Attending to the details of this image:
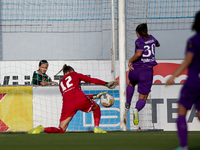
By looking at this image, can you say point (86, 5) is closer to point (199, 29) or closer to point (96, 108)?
point (96, 108)

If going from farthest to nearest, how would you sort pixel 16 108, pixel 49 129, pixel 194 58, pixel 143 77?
pixel 16 108 < pixel 143 77 < pixel 49 129 < pixel 194 58

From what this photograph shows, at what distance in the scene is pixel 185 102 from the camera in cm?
334

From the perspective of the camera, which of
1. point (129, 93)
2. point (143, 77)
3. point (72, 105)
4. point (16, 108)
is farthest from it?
point (16, 108)

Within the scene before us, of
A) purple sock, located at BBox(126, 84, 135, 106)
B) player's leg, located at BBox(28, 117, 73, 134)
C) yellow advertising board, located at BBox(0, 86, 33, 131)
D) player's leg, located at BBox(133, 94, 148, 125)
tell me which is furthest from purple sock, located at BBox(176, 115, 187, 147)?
yellow advertising board, located at BBox(0, 86, 33, 131)

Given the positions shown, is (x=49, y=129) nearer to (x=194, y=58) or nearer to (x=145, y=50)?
(x=145, y=50)

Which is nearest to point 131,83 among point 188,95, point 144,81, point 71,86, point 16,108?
point 144,81

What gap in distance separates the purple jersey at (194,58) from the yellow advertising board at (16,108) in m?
4.95

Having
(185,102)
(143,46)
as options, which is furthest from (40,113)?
(185,102)

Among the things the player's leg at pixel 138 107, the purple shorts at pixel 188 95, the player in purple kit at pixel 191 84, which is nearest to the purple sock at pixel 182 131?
the player in purple kit at pixel 191 84

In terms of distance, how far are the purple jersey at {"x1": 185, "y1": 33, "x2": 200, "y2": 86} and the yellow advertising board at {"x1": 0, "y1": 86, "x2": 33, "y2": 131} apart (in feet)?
16.2

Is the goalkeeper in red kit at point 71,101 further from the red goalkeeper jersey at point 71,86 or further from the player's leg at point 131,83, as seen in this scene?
the player's leg at point 131,83

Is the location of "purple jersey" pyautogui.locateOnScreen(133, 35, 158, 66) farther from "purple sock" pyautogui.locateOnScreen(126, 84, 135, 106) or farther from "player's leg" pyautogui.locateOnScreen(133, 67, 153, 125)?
"purple sock" pyautogui.locateOnScreen(126, 84, 135, 106)

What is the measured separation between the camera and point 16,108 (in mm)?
7617

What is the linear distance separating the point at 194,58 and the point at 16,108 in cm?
513
